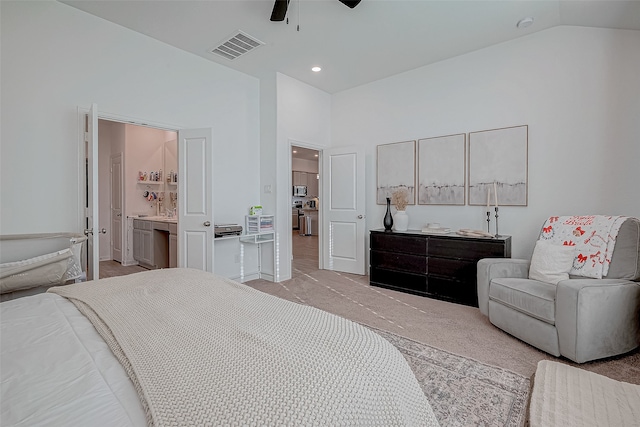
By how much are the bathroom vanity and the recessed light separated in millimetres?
5157

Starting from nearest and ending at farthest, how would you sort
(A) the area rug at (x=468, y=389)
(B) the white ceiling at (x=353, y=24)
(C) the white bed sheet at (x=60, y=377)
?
(C) the white bed sheet at (x=60, y=377) < (A) the area rug at (x=468, y=389) < (B) the white ceiling at (x=353, y=24)

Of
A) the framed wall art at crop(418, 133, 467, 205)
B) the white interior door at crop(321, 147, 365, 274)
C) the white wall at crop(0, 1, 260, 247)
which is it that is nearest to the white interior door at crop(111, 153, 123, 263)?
the white wall at crop(0, 1, 260, 247)

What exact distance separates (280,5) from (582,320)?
330cm

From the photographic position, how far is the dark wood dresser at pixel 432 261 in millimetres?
3381

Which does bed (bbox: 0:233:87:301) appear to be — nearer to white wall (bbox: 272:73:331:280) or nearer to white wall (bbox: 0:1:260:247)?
white wall (bbox: 0:1:260:247)

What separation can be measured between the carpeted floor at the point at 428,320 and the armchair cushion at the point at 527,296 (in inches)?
11.6

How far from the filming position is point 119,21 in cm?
314

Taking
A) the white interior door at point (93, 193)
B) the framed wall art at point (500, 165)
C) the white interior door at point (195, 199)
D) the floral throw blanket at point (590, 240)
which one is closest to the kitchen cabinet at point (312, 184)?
the white interior door at point (195, 199)

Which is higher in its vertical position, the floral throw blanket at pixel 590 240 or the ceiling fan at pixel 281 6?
the ceiling fan at pixel 281 6

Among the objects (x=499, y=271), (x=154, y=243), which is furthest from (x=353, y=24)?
(x=154, y=243)

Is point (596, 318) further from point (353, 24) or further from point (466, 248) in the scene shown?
point (353, 24)

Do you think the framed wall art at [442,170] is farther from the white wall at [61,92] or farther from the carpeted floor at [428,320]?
the white wall at [61,92]

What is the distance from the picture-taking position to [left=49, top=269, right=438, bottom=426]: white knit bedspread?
70 cm

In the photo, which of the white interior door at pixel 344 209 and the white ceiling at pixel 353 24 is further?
the white interior door at pixel 344 209
